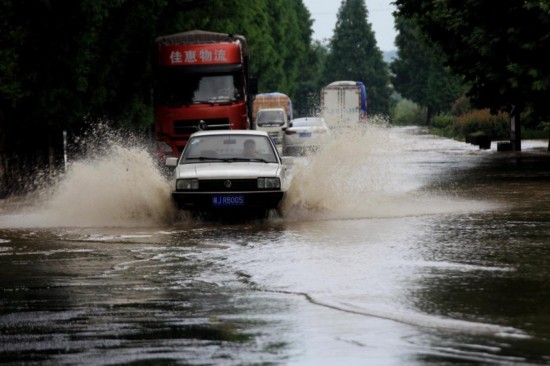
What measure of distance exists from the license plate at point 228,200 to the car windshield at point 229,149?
4.10ft

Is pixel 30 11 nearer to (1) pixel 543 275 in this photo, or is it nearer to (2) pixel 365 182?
(2) pixel 365 182

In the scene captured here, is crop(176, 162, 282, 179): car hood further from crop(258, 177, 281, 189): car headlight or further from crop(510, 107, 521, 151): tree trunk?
crop(510, 107, 521, 151): tree trunk

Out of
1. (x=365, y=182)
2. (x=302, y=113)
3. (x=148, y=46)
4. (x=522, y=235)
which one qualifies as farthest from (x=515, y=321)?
(x=302, y=113)

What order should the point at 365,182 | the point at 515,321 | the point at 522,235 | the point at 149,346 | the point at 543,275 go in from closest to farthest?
the point at 149,346 → the point at 515,321 → the point at 543,275 → the point at 522,235 → the point at 365,182

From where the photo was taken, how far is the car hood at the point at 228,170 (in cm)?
1780

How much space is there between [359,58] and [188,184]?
150 meters

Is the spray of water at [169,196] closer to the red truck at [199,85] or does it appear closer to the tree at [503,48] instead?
the tree at [503,48]

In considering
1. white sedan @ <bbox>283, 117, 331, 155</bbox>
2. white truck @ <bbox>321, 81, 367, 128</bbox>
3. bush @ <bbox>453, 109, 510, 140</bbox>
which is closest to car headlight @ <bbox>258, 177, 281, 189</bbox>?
white sedan @ <bbox>283, 117, 331, 155</bbox>

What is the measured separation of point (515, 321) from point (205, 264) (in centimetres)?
468

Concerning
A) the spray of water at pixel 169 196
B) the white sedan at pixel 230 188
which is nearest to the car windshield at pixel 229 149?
the white sedan at pixel 230 188

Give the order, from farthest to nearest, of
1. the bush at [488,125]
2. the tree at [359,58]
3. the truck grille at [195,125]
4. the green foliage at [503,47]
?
the tree at [359,58]
the bush at [488,125]
the truck grille at [195,125]
the green foliage at [503,47]

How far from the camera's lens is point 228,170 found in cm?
1806

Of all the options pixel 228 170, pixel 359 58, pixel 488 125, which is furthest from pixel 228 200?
pixel 359 58

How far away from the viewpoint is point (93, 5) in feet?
88.9
